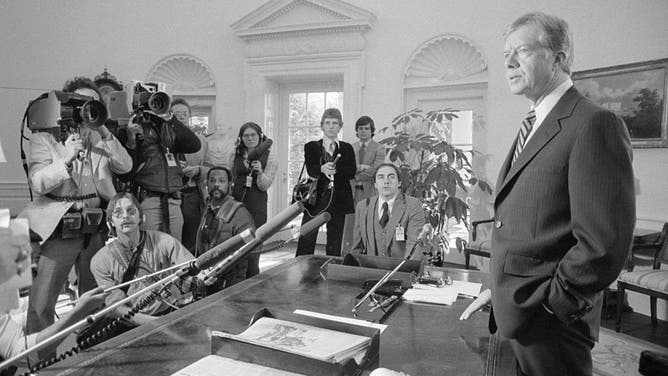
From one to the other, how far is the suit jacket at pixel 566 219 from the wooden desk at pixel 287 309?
16 cm

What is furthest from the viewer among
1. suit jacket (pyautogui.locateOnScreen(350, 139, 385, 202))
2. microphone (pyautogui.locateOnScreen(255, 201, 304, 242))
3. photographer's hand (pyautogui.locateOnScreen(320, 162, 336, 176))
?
suit jacket (pyautogui.locateOnScreen(350, 139, 385, 202))

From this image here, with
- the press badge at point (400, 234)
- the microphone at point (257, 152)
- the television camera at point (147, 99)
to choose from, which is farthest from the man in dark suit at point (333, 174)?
the television camera at point (147, 99)

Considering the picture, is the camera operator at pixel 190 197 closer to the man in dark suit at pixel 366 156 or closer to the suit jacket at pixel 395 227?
the suit jacket at pixel 395 227

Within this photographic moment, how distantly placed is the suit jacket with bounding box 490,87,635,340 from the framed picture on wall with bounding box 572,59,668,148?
2.84 m

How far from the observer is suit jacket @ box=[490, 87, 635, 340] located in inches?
38.4

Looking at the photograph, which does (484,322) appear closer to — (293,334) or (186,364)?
(293,334)

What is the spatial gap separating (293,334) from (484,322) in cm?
57

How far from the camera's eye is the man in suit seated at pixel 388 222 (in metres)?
2.77

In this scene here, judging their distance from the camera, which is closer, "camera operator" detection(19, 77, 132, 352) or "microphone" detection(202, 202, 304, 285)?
"microphone" detection(202, 202, 304, 285)

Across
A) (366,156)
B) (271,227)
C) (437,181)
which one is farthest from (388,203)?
(271,227)

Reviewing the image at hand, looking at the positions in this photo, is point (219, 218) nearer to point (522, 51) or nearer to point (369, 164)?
point (369, 164)

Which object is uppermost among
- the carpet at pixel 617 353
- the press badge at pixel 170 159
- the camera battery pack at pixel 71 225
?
the press badge at pixel 170 159

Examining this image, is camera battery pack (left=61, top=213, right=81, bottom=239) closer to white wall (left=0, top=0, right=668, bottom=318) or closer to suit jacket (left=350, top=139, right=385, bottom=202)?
suit jacket (left=350, top=139, right=385, bottom=202)

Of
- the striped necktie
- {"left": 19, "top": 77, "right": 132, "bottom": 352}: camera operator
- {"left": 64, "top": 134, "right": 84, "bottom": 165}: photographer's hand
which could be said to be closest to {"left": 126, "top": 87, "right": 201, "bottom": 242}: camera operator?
{"left": 19, "top": 77, "right": 132, "bottom": 352}: camera operator
